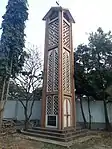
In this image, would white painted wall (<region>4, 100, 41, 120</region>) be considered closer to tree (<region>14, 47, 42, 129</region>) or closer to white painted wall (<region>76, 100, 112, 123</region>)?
tree (<region>14, 47, 42, 129</region>)

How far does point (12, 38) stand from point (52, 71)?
474 centimetres

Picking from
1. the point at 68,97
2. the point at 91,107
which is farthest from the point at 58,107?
the point at 91,107

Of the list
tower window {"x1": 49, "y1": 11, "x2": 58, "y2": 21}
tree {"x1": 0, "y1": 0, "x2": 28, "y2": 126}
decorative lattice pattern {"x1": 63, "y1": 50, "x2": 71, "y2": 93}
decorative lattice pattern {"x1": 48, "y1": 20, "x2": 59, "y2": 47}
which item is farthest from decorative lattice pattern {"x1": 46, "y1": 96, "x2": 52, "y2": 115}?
tower window {"x1": 49, "y1": 11, "x2": 58, "y2": 21}

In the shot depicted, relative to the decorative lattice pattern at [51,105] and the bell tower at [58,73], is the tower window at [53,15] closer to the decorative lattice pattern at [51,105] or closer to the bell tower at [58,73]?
the bell tower at [58,73]

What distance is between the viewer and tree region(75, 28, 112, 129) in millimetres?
12523

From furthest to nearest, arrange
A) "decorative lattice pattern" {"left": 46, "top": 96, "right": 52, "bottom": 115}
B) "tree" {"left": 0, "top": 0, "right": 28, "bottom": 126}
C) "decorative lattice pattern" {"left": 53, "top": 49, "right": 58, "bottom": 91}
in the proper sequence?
1. "decorative lattice pattern" {"left": 53, "top": 49, "right": 58, "bottom": 91}
2. "decorative lattice pattern" {"left": 46, "top": 96, "right": 52, "bottom": 115}
3. "tree" {"left": 0, "top": 0, "right": 28, "bottom": 126}

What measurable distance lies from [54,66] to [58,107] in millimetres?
3152

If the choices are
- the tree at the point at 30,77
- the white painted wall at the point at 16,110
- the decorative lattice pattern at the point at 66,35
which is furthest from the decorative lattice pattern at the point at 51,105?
the white painted wall at the point at 16,110

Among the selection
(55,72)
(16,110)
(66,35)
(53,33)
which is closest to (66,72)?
(55,72)

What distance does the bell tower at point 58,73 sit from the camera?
422 inches

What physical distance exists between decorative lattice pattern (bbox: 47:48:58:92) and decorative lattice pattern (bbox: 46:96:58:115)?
65cm

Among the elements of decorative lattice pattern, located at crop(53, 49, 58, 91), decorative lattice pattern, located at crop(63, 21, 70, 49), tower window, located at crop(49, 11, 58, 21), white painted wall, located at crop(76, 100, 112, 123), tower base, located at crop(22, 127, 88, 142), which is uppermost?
tower window, located at crop(49, 11, 58, 21)

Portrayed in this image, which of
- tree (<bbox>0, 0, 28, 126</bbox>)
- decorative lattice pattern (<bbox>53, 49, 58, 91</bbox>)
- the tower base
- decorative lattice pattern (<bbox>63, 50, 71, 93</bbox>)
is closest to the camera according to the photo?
tree (<bbox>0, 0, 28, 126</bbox>)

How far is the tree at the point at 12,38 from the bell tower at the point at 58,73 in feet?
12.4
